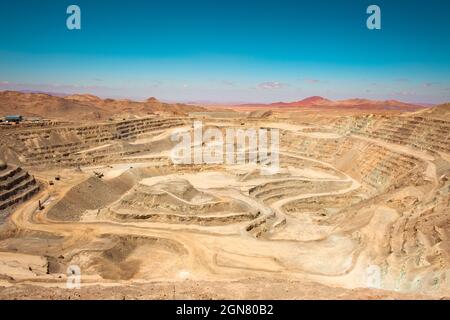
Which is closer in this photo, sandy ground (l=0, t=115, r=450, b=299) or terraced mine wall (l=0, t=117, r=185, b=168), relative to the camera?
sandy ground (l=0, t=115, r=450, b=299)

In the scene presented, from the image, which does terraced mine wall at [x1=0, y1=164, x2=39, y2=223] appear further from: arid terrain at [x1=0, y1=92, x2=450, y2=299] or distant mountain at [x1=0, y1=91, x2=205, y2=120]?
distant mountain at [x1=0, y1=91, x2=205, y2=120]

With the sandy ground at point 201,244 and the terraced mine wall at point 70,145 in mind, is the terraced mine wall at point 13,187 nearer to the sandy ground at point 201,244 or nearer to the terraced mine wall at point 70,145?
the sandy ground at point 201,244

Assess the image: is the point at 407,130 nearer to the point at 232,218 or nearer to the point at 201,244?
the point at 232,218

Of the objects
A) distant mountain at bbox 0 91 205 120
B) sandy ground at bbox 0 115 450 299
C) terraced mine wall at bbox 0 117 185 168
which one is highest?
distant mountain at bbox 0 91 205 120

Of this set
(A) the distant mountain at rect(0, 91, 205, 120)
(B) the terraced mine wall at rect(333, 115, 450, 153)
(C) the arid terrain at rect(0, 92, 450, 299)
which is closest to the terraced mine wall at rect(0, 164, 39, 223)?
(C) the arid terrain at rect(0, 92, 450, 299)

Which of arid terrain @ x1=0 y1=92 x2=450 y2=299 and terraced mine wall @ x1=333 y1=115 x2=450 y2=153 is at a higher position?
terraced mine wall @ x1=333 y1=115 x2=450 y2=153
